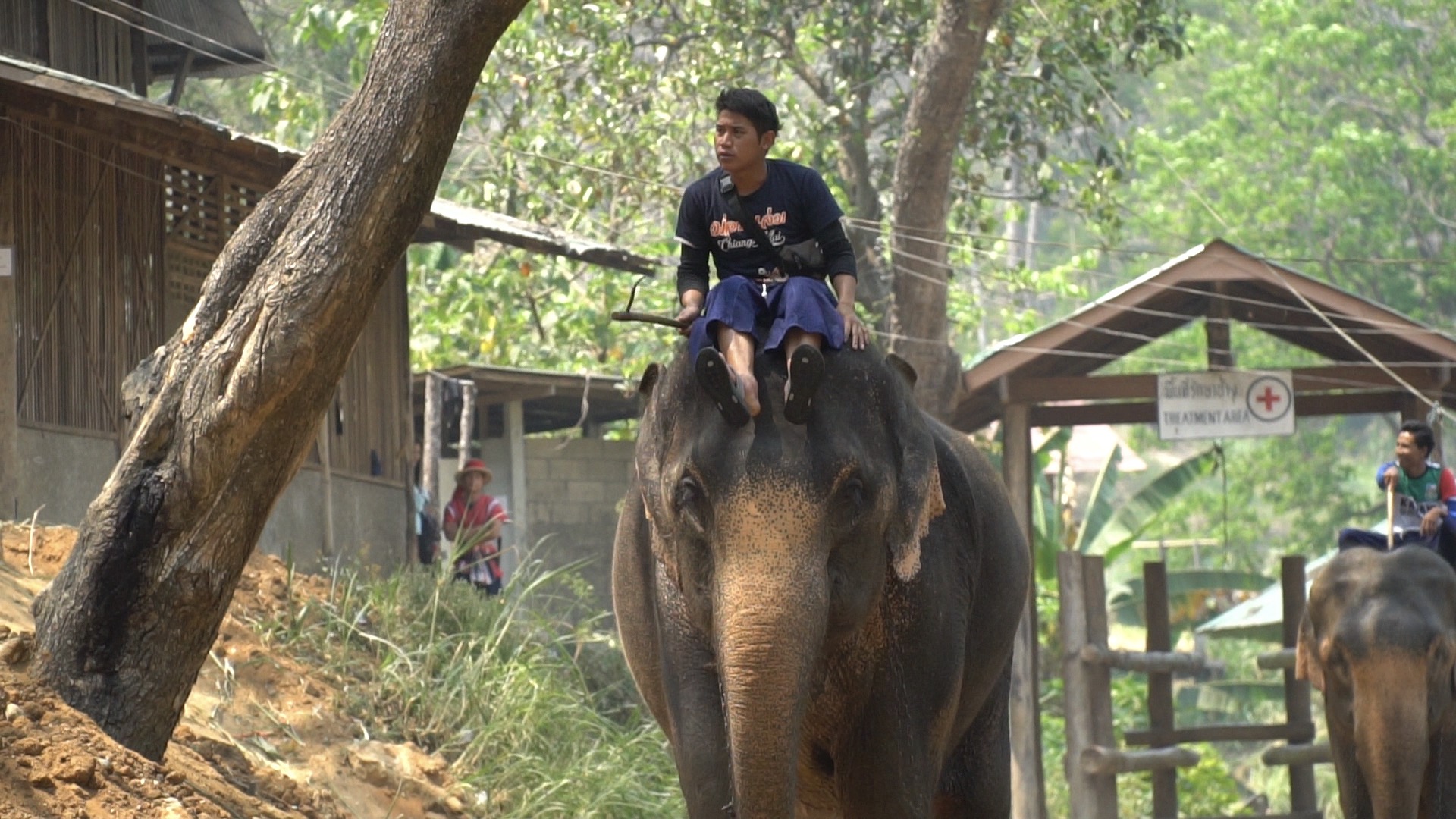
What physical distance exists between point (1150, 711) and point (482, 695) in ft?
21.4

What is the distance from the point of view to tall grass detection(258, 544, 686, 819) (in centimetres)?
928

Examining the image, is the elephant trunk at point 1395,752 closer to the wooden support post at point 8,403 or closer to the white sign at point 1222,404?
the white sign at point 1222,404

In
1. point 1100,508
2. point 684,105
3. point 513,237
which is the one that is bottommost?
point 1100,508

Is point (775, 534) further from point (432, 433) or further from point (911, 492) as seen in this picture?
point (432, 433)

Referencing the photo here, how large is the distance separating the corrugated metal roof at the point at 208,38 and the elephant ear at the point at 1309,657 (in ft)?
30.7

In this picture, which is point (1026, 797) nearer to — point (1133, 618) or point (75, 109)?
point (75, 109)

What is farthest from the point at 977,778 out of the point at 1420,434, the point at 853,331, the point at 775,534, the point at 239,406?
the point at 1420,434

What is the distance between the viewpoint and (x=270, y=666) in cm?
893

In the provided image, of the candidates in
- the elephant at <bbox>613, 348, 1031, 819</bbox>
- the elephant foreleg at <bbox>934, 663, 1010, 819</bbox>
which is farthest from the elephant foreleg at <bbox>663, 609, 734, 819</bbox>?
the elephant foreleg at <bbox>934, 663, 1010, 819</bbox>

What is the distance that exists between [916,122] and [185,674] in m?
8.11

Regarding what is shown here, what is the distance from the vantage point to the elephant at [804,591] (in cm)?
457

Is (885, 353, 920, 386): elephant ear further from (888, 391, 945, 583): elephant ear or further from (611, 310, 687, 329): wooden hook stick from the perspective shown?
(611, 310, 687, 329): wooden hook stick

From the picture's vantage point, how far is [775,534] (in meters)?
4.64

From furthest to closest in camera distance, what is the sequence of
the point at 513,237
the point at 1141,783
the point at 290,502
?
the point at 1141,783 < the point at 513,237 < the point at 290,502
